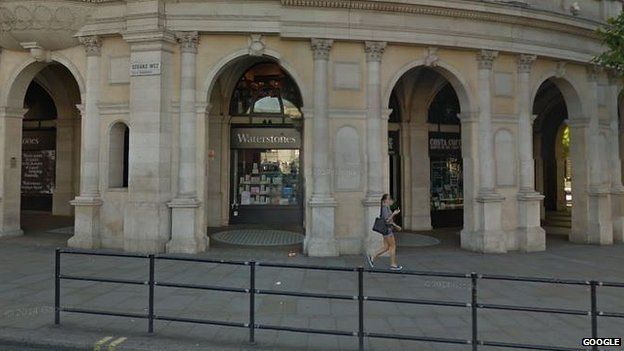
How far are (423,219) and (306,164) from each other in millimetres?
6866

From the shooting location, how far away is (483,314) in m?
6.39

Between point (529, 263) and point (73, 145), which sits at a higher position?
point (73, 145)

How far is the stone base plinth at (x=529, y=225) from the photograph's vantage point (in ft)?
40.7

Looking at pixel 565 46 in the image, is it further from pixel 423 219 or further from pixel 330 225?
pixel 330 225

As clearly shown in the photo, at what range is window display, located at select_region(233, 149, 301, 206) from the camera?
1694 centimetres

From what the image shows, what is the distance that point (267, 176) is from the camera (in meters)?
17.0

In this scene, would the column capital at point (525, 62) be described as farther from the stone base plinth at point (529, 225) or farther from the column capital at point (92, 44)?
the column capital at point (92, 44)

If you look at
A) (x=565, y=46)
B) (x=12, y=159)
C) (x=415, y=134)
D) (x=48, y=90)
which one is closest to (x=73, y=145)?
(x=48, y=90)

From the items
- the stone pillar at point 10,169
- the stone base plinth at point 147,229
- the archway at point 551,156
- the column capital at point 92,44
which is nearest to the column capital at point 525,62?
the archway at point 551,156

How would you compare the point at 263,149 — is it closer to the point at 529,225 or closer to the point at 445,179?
the point at 445,179

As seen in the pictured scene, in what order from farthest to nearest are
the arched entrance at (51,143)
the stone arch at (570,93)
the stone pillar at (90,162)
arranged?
the arched entrance at (51,143)
the stone arch at (570,93)
the stone pillar at (90,162)

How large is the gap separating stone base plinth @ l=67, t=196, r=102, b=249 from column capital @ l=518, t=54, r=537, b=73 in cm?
Result: 1307

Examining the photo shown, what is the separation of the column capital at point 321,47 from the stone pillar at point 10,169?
974 cm

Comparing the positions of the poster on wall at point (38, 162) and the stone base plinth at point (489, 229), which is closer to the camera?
the stone base plinth at point (489, 229)
